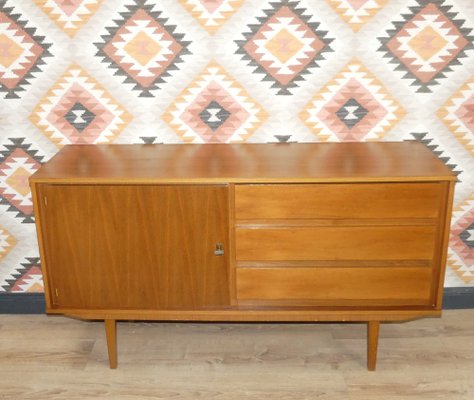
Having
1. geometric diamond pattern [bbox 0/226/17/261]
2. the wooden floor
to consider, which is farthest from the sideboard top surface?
the wooden floor

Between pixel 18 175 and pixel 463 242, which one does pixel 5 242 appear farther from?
pixel 463 242

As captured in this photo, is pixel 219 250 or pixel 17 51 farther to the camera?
pixel 17 51

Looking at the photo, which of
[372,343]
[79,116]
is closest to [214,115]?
[79,116]

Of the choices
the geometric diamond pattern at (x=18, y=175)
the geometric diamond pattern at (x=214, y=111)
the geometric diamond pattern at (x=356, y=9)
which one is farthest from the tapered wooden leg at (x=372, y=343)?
the geometric diamond pattern at (x=18, y=175)

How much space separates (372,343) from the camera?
2.47 meters

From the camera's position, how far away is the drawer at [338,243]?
7.49 ft

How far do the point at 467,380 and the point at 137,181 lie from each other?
1.58m

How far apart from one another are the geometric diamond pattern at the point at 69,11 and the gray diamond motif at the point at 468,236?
2.01m

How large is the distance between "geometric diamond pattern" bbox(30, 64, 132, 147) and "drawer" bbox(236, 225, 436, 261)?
87 cm

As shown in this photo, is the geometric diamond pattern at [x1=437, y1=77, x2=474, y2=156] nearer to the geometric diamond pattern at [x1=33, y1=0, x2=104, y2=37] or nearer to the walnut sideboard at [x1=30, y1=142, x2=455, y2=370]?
the walnut sideboard at [x1=30, y1=142, x2=455, y2=370]

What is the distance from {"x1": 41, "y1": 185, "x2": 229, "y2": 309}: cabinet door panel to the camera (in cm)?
226

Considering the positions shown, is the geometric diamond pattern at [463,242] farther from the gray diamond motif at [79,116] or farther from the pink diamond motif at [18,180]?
the pink diamond motif at [18,180]

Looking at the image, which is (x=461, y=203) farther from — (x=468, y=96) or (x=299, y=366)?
(x=299, y=366)

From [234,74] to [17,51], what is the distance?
97 cm
